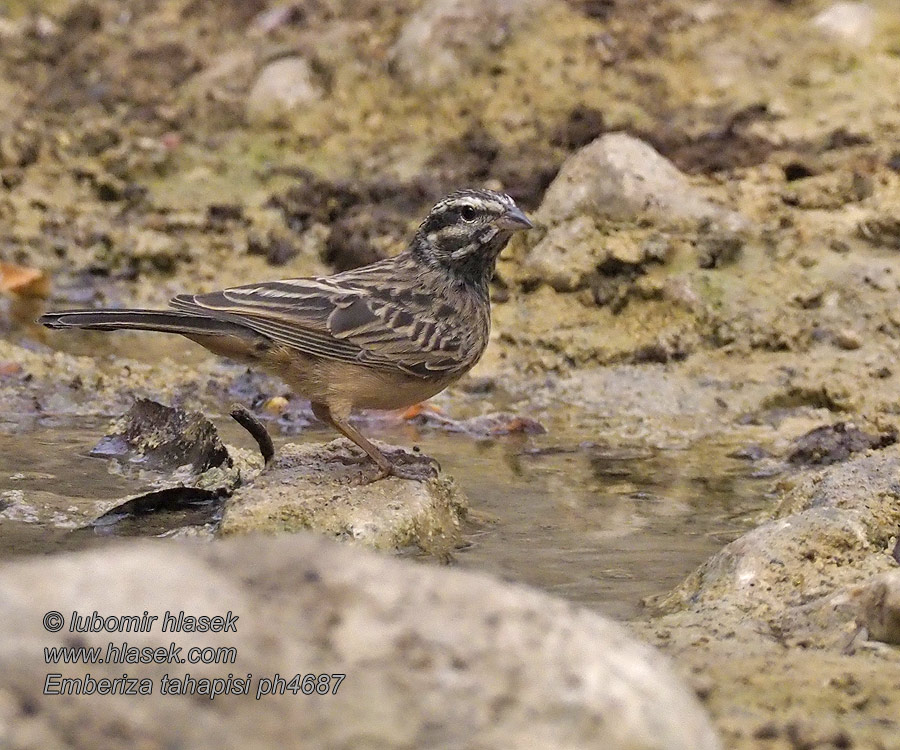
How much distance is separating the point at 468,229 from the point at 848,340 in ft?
10.1

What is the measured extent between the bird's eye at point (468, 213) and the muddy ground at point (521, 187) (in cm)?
173

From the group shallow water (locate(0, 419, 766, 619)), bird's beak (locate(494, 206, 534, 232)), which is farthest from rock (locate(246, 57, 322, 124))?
bird's beak (locate(494, 206, 534, 232))

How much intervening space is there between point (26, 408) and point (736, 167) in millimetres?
5318

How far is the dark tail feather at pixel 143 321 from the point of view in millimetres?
6145

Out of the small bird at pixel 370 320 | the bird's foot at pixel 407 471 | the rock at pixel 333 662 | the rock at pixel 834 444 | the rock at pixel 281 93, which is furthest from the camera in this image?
the rock at pixel 281 93

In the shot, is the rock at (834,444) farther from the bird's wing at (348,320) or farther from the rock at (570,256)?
the rock at (570,256)

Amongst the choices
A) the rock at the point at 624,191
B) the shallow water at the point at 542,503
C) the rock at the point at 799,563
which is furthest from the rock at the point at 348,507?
the rock at the point at 624,191

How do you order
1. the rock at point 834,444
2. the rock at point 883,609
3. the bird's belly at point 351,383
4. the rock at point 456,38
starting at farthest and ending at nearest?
the rock at point 456,38 → the rock at point 834,444 → the bird's belly at point 351,383 → the rock at point 883,609

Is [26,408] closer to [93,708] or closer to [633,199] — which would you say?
[633,199]

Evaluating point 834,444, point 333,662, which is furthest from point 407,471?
point 333,662

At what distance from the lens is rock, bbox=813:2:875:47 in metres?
11.6

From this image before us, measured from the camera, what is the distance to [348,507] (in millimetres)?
5949

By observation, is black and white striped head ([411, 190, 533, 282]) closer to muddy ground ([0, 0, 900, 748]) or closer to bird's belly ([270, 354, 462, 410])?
bird's belly ([270, 354, 462, 410])

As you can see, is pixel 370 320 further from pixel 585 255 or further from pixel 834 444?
pixel 585 255
